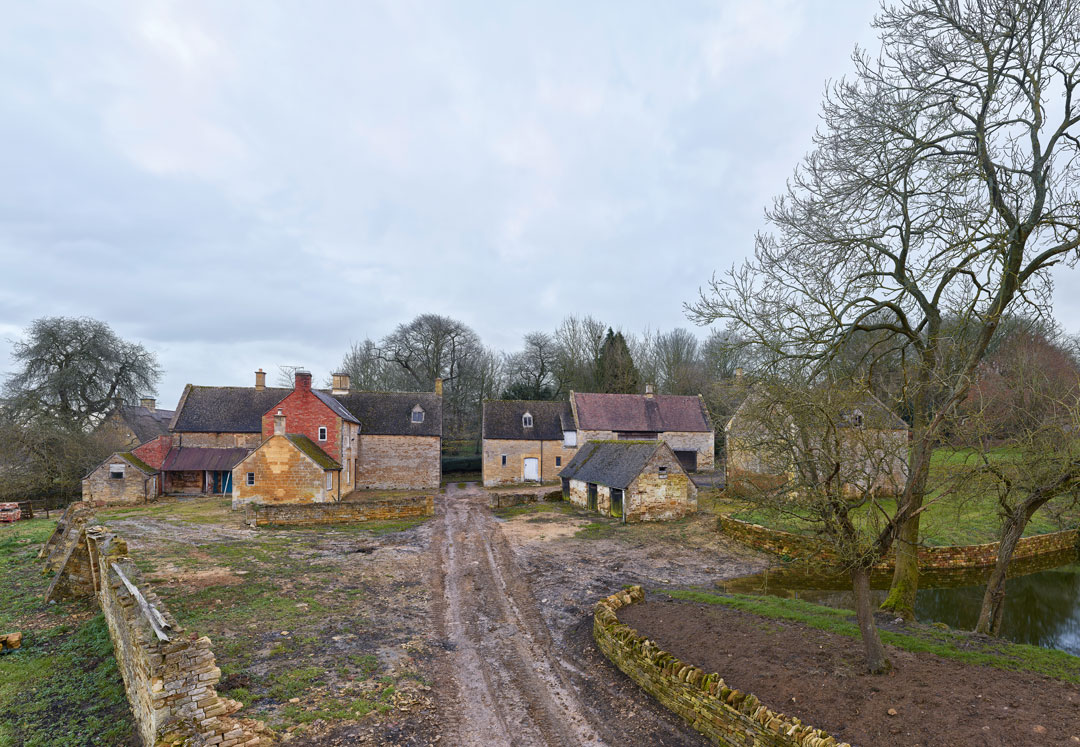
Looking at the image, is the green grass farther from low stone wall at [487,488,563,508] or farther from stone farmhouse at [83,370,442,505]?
stone farmhouse at [83,370,442,505]

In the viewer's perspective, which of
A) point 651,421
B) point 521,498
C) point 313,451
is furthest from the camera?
point 651,421

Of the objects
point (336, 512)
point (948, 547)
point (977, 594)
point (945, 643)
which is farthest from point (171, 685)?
point (948, 547)

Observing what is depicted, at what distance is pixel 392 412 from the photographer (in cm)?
3559

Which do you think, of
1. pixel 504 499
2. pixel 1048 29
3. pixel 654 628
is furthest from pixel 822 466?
pixel 504 499

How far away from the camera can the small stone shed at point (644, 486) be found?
22.9 m

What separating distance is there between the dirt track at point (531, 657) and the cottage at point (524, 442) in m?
18.4

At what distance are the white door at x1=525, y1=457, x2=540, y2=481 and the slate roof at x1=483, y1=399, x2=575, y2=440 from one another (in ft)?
5.31

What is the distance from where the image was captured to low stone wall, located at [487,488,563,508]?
27.8 meters

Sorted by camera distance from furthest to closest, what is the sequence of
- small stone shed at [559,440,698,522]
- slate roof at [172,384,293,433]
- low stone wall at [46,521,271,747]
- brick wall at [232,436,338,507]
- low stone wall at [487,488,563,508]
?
slate roof at [172,384,293,433] → low stone wall at [487,488,563,508] → brick wall at [232,436,338,507] → small stone shed at [559,440,698,522] → low stone wall at [46,521,271,747]

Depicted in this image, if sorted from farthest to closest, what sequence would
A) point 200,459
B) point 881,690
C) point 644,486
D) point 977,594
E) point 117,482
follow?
point 200,459 < point 117,482 < point 644,486 < point 977,594 < point 881,690

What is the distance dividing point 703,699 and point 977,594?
13.6m

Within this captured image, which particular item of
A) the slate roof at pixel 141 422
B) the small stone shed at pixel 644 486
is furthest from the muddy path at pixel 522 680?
the slate roof at pixel 141 422

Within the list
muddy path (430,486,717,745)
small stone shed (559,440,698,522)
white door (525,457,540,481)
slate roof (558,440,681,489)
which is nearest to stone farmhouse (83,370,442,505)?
white door (525,457,540,481)

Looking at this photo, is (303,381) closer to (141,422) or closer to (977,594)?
(141,422)
